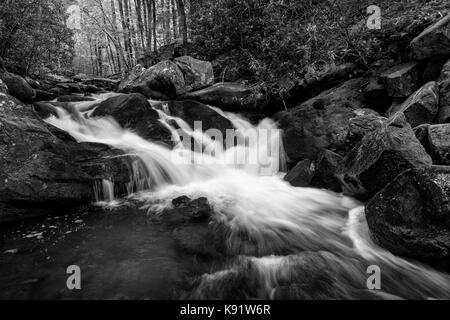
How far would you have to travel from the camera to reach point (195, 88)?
11930 millimetres

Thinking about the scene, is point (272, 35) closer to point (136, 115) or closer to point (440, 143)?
point (136, 115)

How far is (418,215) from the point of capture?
398 cm

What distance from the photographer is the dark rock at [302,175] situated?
7238 millimetres

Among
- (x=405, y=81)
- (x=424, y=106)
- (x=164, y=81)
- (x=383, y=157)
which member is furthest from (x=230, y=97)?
(x=383, y=157)

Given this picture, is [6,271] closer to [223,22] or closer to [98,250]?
[98,250]

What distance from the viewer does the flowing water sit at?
3.74 meters

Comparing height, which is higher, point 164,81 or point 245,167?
point 164,81

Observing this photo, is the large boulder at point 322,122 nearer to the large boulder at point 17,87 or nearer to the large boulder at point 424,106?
the large boulder at point 424,106

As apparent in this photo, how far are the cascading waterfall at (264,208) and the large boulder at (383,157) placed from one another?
0.67m

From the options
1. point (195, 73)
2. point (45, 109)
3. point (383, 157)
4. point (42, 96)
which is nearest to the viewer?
point (383, 157)

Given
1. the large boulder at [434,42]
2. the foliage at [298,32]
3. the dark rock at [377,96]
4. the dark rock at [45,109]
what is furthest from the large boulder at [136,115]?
the large boulder at [434,42]

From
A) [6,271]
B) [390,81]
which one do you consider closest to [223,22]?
[390,81]

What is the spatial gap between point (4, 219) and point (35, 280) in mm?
1954

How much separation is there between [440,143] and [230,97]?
7.01 metres
